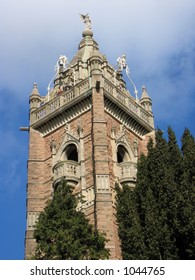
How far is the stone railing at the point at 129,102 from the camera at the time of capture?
35.4 metres

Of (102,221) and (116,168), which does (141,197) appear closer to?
(102,221)

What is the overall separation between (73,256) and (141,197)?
3912mm

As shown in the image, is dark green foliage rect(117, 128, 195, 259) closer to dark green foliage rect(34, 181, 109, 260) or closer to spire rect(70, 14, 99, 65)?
dark green foliage rect(34, 181, 109, 260)

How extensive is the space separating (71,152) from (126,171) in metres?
3.89

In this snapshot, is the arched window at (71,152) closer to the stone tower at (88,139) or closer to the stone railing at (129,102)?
the stone tower at (88,139)

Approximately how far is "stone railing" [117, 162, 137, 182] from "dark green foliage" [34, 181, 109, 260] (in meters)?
11.5

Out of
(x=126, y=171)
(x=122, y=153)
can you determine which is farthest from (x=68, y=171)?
(x=122, y=153)

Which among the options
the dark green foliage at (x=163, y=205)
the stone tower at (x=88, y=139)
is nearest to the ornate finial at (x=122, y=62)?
the stone tower at (x=88, y=139)

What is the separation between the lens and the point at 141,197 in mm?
21500

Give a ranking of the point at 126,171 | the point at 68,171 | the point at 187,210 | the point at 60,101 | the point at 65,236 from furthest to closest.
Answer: the point at 60,101 < the point at 126,171 < the point at 68,171 < the point at 65,236 < the point at 187,210

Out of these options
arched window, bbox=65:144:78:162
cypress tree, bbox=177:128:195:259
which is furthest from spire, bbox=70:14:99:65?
cypress tree, bbox=177:128:195:259

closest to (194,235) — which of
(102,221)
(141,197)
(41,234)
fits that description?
(141,197)

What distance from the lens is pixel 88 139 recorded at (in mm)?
33188

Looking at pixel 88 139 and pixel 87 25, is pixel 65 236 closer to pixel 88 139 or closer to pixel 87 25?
pixel 88 139
